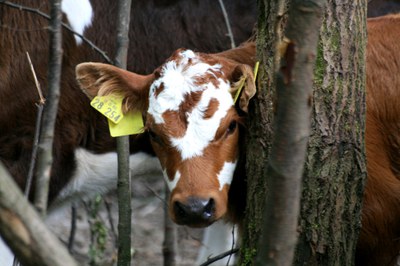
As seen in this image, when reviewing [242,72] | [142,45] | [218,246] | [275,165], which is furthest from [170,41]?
[275,165]

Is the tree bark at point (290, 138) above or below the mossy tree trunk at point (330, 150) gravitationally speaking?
above

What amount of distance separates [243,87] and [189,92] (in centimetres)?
22

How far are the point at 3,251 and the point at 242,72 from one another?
214 cm

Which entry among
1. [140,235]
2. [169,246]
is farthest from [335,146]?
[140,235]

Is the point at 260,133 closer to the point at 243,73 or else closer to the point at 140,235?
the point at 243,73

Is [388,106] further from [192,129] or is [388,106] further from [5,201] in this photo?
[5,201]

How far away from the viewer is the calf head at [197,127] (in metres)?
3.26

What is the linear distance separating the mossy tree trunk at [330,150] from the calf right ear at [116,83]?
788mm

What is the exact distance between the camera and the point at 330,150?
303 cm

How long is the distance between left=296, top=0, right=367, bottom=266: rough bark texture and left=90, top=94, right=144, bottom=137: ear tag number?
3.39 feet

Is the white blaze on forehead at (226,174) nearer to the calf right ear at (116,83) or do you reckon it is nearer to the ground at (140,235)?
the calf right ear at (116,83)

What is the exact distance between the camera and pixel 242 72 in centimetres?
342

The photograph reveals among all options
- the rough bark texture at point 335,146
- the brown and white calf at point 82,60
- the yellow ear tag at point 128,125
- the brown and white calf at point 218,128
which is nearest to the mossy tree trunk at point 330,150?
the rough bark texture at point 335,146

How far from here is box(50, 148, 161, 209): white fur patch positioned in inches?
200
